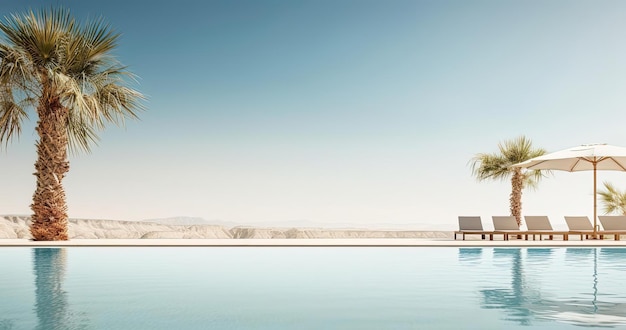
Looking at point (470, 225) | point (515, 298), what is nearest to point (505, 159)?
point (470, 225)

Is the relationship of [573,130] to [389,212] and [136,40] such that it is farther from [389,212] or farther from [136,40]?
[136,40]

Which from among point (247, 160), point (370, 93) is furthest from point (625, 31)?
point (247, 160)

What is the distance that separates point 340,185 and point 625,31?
1255 cm

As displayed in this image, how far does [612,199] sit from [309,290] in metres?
17.0

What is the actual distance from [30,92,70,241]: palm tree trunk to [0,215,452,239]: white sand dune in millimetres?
3932

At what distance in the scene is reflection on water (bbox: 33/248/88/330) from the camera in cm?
542

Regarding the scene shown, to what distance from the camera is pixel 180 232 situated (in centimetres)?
2083

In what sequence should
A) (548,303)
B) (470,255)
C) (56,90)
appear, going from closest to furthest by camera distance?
1. (548,303)
2. (470,255)
3. (56,90)

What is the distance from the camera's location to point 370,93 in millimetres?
24922

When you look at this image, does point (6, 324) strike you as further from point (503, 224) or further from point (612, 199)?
point (612, 199)

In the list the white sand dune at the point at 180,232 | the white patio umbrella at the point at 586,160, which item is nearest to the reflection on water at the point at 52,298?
the white sand dune at the point at 180,232

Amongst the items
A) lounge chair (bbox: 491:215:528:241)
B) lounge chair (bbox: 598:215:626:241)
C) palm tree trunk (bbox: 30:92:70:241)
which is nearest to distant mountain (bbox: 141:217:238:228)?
palm tree trunk (bbox: 30:92:70:241)

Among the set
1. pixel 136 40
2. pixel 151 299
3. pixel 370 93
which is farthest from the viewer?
pixel 370 93

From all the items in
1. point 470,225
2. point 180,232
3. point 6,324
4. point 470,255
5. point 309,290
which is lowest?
point 180,232
